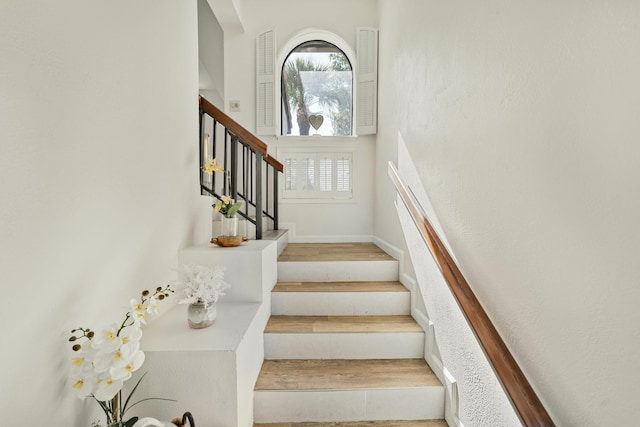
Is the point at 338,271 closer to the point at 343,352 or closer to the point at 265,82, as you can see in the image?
the point at 343,352

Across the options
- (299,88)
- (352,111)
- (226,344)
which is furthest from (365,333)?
(299,88)

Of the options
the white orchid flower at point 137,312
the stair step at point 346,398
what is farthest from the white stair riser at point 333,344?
the white orchid flower at point 137,312

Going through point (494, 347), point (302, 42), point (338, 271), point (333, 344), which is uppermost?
point (302, 42)

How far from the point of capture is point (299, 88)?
430cm

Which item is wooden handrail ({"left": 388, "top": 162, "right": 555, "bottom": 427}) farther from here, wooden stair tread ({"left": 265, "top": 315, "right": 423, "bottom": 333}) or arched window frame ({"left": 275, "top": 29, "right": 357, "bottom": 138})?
arched window frame ({"left": 275, "top": 29, "right": 357, "bottom": 138})

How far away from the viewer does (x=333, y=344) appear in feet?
6.93

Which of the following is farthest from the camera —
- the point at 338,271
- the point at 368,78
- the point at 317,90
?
the point at 317,90

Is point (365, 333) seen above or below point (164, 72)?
below

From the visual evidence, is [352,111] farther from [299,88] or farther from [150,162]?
[150,162]

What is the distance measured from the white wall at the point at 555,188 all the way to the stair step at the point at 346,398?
0.33 meters

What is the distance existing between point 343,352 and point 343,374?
18 cm

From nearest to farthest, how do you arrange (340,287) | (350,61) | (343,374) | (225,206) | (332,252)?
(343,374), (225,206), (340,287), (332,252), (350,61)

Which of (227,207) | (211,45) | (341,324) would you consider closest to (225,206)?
(227,207)

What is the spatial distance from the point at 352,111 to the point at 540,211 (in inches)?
138
